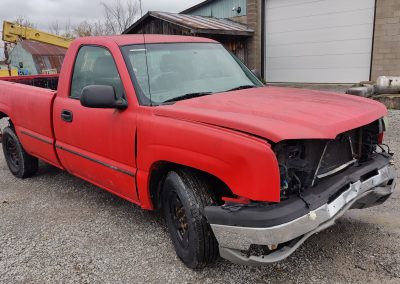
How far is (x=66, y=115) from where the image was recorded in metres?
4.14

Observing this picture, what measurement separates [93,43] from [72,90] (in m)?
0.58

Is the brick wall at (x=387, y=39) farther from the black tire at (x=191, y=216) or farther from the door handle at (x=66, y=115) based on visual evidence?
the black tire at (x=191, y=216)

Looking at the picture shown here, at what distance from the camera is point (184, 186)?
294cm

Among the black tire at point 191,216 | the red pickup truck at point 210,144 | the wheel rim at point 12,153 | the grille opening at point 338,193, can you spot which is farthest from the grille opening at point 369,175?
the wheel rim at point 12,153

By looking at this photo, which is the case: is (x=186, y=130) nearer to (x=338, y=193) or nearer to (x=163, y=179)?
(x=163, y=179)

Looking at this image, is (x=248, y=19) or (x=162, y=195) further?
(x=248, y=19)

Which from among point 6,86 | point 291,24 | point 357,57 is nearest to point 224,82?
point 6,86

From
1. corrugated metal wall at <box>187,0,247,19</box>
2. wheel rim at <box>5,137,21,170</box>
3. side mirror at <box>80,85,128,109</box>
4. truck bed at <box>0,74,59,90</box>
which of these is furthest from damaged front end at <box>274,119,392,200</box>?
corrugated metal wall at <box>187,0,247,19</box>

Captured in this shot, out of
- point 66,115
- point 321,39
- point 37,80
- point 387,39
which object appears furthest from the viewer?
→ point 321,39

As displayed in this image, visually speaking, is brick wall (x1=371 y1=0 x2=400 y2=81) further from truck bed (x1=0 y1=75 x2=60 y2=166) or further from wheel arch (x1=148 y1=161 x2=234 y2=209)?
wheel arch (x1=148 y1=161 x2=234 y2=209)

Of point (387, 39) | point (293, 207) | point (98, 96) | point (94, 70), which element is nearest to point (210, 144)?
point (293, 207)

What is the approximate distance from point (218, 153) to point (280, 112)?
1.84 feet

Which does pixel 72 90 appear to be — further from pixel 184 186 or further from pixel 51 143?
pixel 184 186

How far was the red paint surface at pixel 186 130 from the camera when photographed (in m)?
2.43
